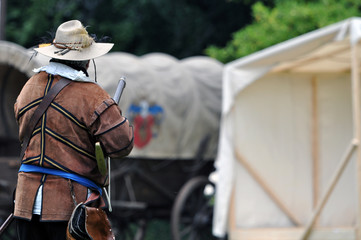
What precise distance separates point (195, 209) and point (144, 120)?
1.30m

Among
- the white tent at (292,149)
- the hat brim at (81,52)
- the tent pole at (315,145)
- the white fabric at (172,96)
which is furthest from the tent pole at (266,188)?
the hat brim at (81,52)

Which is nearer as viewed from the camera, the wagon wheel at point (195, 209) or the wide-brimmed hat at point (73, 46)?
the wide-brimmed hat at point (73, 46)

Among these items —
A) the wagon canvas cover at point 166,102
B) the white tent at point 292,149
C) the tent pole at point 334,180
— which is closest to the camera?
the tent pole at point 334,180

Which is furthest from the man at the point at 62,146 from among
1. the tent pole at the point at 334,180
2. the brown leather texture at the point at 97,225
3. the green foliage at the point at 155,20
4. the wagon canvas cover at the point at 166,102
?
the green foliage at the point at 155,20

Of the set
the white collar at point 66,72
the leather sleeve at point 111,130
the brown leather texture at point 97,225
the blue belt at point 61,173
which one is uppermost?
the white collar at point 66,72

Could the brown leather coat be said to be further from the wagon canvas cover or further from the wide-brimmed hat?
the wagon canvas cover

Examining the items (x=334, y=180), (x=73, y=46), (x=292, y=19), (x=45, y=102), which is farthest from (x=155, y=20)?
(x=45, y=102)

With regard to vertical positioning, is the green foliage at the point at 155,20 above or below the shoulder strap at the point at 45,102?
below

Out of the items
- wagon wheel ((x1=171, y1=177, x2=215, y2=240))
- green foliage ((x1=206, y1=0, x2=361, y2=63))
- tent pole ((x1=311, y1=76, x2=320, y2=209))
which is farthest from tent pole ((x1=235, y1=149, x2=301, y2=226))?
green foliage ((x1=206, y1=0, x2=361, y2=63))

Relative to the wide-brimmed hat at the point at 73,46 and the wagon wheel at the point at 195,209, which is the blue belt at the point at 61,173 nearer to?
the wide-brimmed hat at the point at 73,46

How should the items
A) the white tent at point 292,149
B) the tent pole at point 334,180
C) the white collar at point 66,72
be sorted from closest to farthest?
1. the white collar at point 66,72
2. the tent pole at point 334,180
3. the white tent at point 292,149

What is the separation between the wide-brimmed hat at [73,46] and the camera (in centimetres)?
410

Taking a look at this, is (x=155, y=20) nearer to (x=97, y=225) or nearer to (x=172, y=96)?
(x=172, y=96)

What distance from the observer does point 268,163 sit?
9.48 metres
